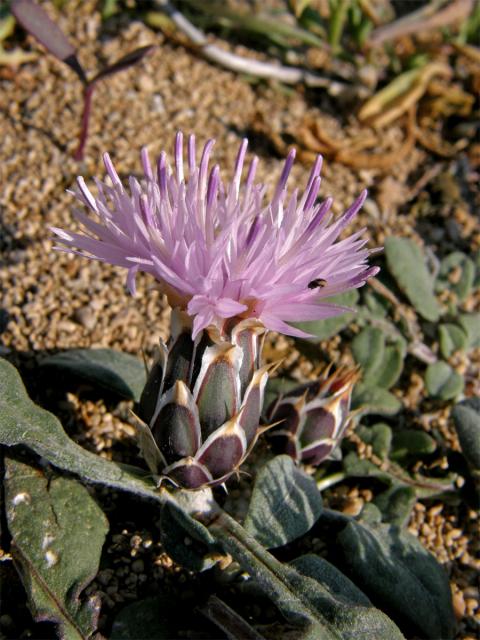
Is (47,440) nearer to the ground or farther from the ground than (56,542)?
farther from the ground

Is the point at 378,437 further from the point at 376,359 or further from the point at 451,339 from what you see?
the point at 451,339

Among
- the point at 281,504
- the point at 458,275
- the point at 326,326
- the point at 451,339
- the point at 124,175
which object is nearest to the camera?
the point at 281,504

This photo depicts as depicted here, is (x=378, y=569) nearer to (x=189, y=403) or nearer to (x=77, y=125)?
(x=189, y=403)

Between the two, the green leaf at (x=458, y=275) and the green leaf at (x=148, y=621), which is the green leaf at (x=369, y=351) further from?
the green leaf at (x=148, y=621)

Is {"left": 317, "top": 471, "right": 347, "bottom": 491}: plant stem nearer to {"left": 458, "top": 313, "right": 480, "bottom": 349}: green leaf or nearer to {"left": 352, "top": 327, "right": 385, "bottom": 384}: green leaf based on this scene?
{"left": 352, "top": 327, "right": 385, "bottom": 384}: green leaf

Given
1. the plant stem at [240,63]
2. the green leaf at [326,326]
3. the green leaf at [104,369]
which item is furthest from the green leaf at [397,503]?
the plant stem at [240,63]

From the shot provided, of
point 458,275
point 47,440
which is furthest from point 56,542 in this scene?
point 458,275

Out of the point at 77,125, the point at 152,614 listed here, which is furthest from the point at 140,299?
the point at 152,614
